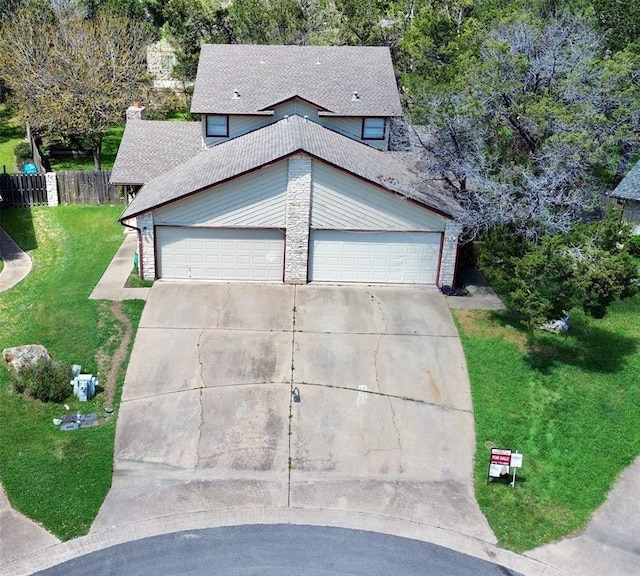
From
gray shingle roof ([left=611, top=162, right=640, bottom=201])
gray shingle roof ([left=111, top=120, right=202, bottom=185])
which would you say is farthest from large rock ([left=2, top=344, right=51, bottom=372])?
gray shingle roof ([left=611, top=162, right=640, bottom=201])

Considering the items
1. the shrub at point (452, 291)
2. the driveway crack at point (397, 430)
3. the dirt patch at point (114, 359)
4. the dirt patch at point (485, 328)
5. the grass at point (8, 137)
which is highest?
the shrub at point (452, 291)

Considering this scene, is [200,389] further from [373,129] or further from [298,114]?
[373,129]

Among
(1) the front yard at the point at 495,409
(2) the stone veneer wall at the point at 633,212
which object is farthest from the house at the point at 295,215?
(2) the stone veneer wall at the point at 633,212

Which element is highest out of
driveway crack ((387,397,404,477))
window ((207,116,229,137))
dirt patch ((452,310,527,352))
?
window ((207,116,229,137))

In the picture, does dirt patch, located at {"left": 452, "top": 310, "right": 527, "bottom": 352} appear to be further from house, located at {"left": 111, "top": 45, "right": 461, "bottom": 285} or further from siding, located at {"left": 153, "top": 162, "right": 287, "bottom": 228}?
siding, located at {"left": 153, "top": 162, "right": 287, "bottom": 228}

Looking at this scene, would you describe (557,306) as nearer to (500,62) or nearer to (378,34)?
(500,62)

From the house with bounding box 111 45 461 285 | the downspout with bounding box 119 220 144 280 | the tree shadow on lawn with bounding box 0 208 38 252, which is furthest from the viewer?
the tree shadow on lawn with bounding box 0 208 38 252

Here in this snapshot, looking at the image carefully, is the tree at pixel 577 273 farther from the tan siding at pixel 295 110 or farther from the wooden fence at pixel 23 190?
the wooden fence at pixel 23 190
